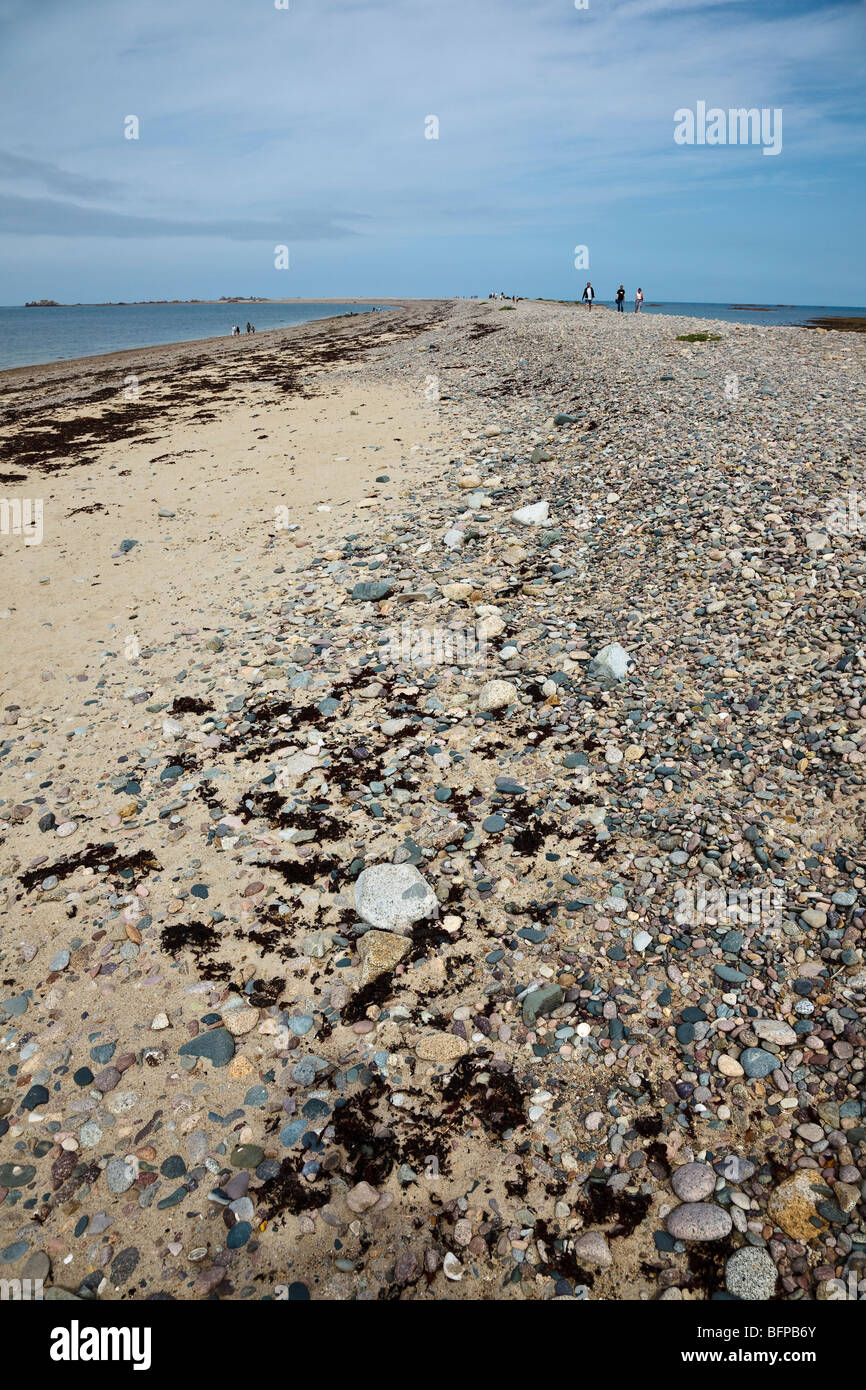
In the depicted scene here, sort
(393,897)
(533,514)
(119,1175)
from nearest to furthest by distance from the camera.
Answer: (119,1175) → (393,897) → (533,514)

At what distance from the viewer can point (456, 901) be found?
17.0 feet

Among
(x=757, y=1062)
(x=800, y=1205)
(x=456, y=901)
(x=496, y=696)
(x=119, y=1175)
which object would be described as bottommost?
(x=119, y=1175)

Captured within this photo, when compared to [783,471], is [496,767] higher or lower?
lower

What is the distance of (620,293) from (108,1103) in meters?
49.0

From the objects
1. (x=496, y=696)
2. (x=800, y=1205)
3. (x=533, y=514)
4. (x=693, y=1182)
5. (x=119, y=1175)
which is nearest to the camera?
(x=800, y=1205)

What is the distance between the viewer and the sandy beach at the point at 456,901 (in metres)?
3.42

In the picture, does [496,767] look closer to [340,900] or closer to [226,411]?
[340,900]

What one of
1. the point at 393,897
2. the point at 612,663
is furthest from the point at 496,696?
the point at 393,897

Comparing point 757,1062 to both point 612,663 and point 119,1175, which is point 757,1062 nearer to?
point 119,1175

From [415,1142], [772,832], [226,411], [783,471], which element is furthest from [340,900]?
[226,411]

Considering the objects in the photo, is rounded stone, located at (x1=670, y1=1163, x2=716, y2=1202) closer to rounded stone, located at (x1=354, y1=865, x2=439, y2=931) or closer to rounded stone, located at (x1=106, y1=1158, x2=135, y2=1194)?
rounded stone, located at (x1=354, y1=865, x2=439, y2=931)

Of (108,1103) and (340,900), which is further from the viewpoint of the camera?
→ (340,900)

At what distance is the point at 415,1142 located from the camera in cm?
378
